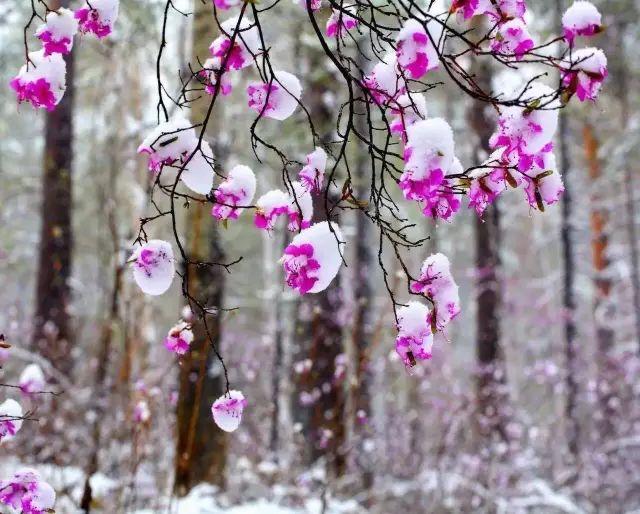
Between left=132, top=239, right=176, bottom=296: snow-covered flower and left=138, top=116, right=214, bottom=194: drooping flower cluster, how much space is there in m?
0.18

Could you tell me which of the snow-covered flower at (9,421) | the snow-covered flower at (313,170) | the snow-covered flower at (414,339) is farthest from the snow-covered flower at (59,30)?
the snow-covered flower at (414,339)

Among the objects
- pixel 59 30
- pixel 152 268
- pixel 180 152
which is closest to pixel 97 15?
pixel 59 30

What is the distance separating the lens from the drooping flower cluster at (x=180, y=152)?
4.51 feet

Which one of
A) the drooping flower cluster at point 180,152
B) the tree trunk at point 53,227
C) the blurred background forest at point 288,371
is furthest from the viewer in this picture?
the tree trunk at point 53,227

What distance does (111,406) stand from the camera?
4070 millimetres

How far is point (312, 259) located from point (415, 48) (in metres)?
0.47

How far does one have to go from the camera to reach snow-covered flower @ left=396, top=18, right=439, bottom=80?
1285 millimetres

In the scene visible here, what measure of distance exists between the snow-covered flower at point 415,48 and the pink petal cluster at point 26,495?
1.37 meters

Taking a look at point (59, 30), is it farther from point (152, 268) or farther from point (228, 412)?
point (228, 412)

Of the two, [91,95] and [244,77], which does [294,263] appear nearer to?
[244,77]

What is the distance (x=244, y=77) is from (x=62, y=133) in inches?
114

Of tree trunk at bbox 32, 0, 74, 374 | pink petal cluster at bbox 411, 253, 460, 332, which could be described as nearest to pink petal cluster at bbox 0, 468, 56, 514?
pink petal cluster at bbox 411, 253, 460, 332

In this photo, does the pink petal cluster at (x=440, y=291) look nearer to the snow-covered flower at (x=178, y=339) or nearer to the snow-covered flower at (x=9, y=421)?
the snow-covered flower at (x=178, y=339)

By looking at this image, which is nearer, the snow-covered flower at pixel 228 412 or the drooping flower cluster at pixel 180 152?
the drooping flower cluster at pixel 180 152
